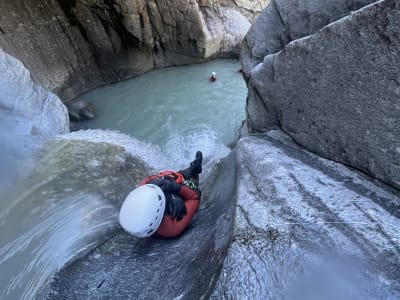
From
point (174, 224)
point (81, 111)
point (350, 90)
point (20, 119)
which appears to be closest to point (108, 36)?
point (81, 111)

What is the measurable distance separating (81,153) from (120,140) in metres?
0.91

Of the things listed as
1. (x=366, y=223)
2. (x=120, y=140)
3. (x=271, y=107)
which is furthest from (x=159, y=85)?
(x=366, y=223)

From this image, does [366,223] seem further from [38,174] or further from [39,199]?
[38,174]

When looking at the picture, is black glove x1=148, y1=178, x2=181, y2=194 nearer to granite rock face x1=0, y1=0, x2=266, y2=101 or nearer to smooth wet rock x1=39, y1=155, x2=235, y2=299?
smooth wet rock x1=39, y1=155, x2=235, y2=299

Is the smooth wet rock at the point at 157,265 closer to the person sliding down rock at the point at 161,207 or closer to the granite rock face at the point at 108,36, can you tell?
the person sliding down rock at the point at 161,207

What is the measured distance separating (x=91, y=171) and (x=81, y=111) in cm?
401

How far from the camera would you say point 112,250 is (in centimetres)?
351

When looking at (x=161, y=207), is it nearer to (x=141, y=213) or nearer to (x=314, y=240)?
(x=141, y=213)

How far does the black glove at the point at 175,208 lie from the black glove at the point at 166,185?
10 cm

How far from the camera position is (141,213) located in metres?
3.08

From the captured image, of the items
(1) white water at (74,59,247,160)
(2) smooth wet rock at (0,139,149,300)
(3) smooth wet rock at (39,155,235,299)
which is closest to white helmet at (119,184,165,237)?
(3) smooth wet rock at (39,155,235,299)

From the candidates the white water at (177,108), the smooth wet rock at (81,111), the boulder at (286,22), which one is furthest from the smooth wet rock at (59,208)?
the smooth wet rock at (81,111)

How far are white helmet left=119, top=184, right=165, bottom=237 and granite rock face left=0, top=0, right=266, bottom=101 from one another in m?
6.50

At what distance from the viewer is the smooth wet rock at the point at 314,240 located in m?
1.91
